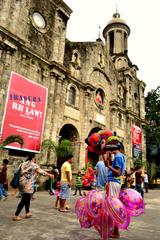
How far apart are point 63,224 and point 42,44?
14.0 m

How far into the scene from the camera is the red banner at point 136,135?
949 inches

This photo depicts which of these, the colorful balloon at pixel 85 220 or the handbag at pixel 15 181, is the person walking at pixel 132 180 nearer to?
the handbag at pixel 15 181

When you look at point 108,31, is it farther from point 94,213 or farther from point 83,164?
point 94,213

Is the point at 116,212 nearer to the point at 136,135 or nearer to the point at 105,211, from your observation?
the point at 105,211

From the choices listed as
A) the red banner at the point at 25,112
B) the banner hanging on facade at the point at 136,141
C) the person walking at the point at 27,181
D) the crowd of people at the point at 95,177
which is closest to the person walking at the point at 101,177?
the crowd of people at the point at 95,177

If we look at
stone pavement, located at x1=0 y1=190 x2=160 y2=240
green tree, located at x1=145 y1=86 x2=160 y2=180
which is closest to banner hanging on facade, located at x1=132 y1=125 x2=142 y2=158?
green tree, located at x1=145 y1=86 x2=160 y2=180

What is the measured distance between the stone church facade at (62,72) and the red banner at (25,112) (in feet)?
1.57

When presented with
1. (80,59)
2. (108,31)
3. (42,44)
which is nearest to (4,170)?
(42,44)

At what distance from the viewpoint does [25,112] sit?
512 inches

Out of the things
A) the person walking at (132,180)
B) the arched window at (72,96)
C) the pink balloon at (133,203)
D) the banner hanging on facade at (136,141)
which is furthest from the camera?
the banner hanging on facade at (136,141)

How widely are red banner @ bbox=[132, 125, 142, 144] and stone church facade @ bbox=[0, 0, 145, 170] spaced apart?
2.14ft

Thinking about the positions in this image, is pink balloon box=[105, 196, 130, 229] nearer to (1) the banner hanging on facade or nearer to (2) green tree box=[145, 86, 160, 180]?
(1) the banner hanging on facade

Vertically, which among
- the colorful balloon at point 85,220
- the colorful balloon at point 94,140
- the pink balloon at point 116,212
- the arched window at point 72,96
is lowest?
the colorful balloon at point 85,220

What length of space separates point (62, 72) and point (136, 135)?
1278cm
